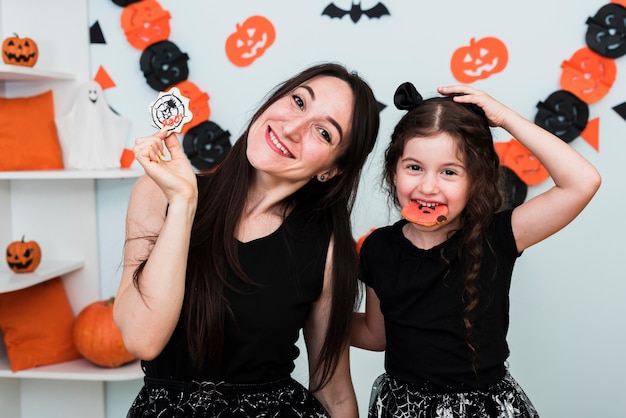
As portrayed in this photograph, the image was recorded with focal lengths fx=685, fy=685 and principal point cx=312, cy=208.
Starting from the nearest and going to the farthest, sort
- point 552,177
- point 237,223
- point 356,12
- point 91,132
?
point 552,177 → point 237,223 → point 356,12 → point 91,132

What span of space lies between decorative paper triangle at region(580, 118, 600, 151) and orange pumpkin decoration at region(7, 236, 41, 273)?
196 centimetres

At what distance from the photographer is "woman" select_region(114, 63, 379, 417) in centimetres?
143

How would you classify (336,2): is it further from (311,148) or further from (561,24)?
(311,148)

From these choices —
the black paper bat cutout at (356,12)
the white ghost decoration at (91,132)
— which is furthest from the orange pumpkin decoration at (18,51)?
the black paper bat cutout at (356,12)

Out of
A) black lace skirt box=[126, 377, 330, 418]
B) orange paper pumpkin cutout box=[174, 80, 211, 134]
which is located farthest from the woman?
orange paper pumpkin cutout box=[174, 80, 211, 134]

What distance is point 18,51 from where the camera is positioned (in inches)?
95.1

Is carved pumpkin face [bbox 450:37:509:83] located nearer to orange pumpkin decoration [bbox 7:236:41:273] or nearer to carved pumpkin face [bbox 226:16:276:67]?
carved pumpkin face [bbox 226:16:276:67]

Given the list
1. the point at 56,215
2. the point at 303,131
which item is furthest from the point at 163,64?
the point at 303,131

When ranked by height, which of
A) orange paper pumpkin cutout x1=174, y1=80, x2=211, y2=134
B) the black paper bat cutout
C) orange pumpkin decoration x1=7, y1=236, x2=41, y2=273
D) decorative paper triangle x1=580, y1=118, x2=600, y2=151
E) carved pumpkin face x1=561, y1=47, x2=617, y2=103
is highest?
the black paper bat cutout

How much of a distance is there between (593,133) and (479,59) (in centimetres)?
45

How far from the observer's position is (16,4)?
8.45 feet

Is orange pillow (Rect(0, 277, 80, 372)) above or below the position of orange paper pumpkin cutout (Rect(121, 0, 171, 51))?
below

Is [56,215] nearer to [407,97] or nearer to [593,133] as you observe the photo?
[407,97]

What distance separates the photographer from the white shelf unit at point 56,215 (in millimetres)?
2561
